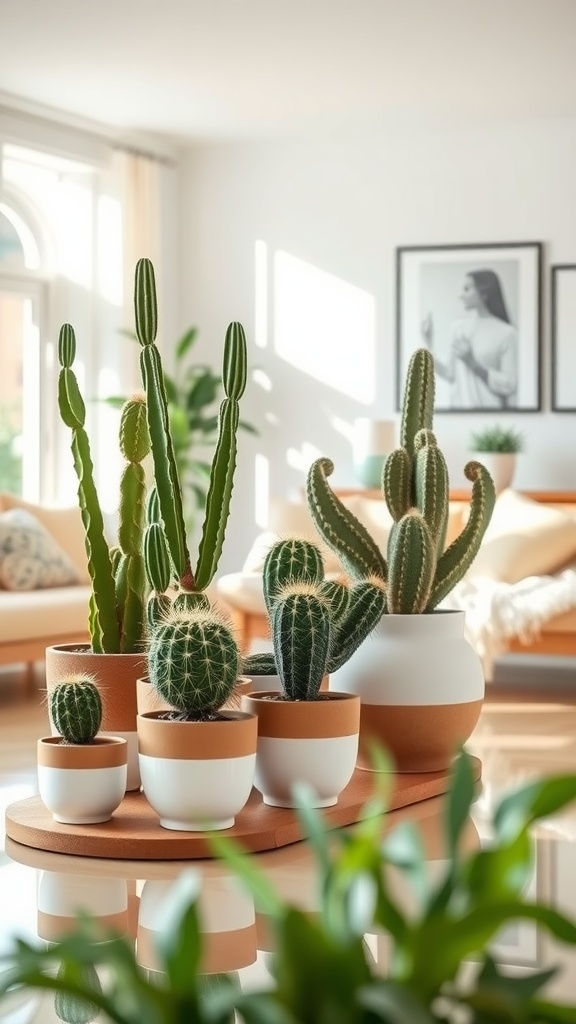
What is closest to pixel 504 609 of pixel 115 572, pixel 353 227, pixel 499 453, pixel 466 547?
pixel 499 453

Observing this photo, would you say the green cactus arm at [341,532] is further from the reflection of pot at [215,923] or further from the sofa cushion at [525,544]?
the sofa cushion at [525,544]

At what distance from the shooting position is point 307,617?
2840 mm

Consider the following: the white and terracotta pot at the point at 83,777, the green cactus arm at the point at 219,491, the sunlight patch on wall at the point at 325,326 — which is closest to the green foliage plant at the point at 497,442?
the sunlight patch on wall at the point at 325,326

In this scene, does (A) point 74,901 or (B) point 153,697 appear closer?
(A) point 74,901

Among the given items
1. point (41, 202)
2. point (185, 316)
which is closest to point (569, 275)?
point (185, 316)

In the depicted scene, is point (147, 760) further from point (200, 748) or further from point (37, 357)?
point (37, 357)

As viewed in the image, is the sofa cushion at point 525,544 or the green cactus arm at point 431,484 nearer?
the green cactus arm at point 431,484

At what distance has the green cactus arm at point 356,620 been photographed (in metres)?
3.16

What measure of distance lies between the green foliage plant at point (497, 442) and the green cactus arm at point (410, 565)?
409cm

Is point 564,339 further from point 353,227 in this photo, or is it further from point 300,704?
point 300,704

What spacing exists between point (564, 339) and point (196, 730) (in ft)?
17.6

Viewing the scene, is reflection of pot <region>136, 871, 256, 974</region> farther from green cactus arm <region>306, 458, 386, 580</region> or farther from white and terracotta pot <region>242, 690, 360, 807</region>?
green cactus arm <region>306, 458, 386, 580</region>

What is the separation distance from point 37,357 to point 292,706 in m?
5.34

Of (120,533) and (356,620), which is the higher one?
(120,533)
